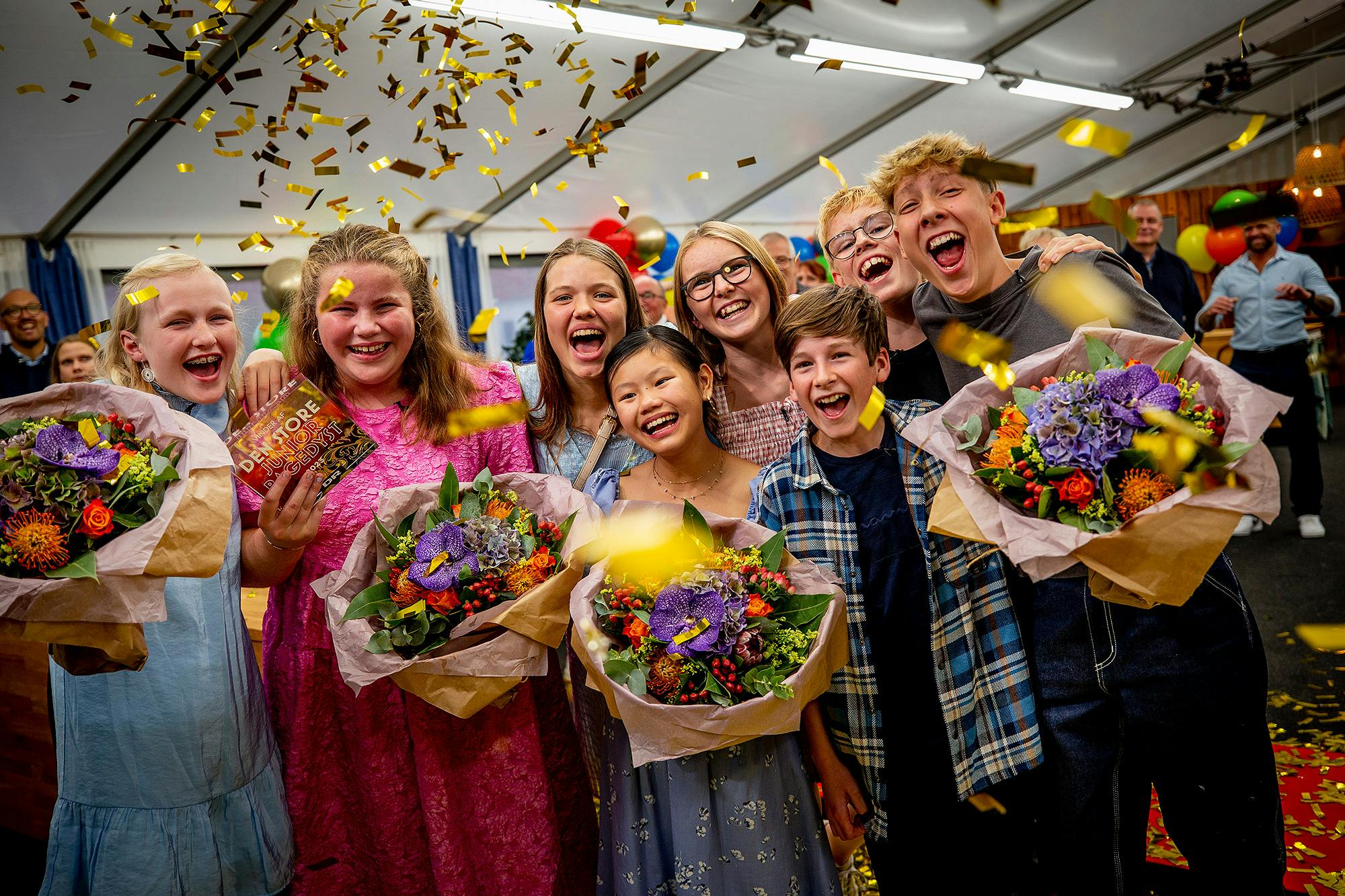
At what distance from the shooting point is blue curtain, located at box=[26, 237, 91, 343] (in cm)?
619

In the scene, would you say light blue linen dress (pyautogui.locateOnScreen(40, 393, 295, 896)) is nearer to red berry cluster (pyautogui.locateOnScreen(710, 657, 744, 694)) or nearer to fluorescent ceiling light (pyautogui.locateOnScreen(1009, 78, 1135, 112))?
red berry cluster (pyautogui.locateOnScreen(710, 657, 744, 694))

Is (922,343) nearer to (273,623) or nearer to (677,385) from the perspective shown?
(677,385)

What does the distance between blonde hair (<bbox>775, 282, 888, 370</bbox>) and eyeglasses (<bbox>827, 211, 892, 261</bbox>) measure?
571mm

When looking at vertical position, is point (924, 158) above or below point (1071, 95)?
below

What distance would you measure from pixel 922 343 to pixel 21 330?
4.90 m

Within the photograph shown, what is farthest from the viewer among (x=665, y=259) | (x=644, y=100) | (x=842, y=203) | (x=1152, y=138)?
(x=1152, y=138)

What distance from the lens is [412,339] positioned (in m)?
2.05

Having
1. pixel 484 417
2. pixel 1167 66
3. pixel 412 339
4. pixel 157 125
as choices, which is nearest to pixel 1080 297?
pixel 484 417

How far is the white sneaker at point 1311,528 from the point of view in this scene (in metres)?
4.82

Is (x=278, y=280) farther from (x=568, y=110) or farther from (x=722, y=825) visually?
(x=722, y=825)

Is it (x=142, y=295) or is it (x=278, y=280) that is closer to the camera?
(x=142, y=295)

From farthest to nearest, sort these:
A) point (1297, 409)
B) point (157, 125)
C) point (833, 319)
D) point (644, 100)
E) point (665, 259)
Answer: point (665, 259) → point (644, 100) → point (157, 125) → point (1297, 409) → point (833, 319)

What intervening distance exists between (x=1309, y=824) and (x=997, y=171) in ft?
6.60

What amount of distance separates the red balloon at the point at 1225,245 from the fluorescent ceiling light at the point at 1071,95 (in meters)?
1.73
